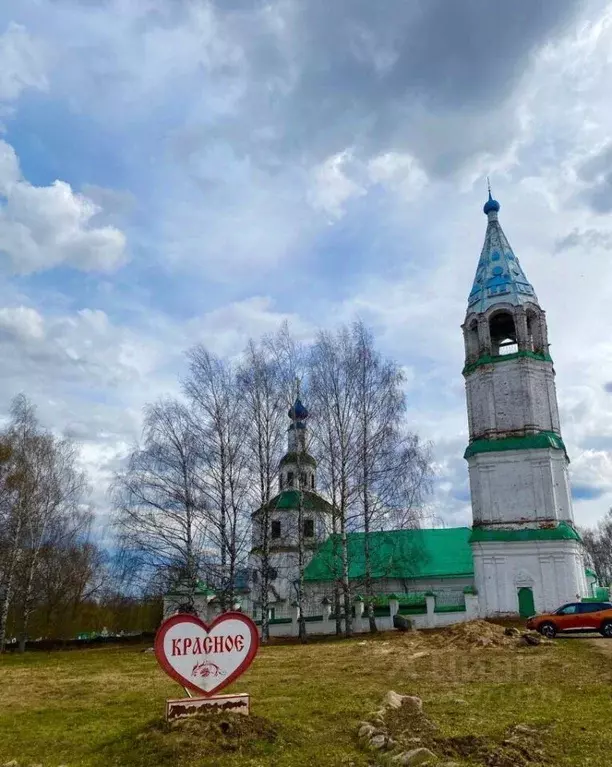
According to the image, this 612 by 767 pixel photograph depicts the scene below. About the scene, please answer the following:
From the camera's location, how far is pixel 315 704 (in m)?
9.77

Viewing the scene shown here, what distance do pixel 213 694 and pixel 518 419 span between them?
27137 mm

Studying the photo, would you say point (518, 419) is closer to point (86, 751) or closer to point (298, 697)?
point (298, 697)

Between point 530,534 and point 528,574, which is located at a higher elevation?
point 530,534

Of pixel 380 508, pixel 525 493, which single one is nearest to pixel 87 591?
pixel 380 508

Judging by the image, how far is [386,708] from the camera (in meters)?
8.59

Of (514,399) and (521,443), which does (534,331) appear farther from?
(521,443)

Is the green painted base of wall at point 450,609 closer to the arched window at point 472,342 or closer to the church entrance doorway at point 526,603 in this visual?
the church entrance doorway at point 526,603

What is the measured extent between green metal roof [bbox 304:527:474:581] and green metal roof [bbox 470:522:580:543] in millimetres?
3122

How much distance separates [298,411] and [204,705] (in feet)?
66.7

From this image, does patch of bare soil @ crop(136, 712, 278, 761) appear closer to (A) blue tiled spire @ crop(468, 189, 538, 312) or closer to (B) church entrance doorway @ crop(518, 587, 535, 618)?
(B) church entrance doorway @ crop(518, 587, 535, 618)

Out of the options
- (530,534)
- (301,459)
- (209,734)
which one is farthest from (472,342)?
(209,734)

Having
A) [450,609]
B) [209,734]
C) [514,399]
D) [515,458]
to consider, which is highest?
[514,399]

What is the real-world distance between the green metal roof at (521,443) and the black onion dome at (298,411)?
32.4 feet

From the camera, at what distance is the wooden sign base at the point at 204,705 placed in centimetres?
780
